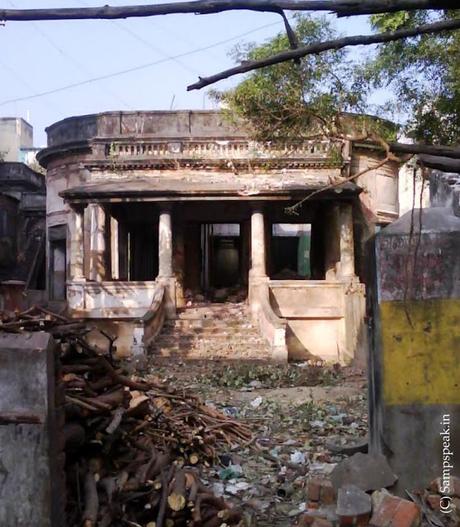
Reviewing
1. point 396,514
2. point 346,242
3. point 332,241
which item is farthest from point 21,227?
point 396,514

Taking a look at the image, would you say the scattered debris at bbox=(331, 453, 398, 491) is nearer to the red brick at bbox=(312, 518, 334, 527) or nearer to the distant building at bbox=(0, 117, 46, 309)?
the red brick at bbox=(312, 518, 334, 527)

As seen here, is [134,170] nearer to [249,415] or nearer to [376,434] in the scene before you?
[249,415]

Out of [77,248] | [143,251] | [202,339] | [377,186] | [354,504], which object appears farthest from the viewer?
[143,251]

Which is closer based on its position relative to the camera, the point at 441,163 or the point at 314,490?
the point at 441,163

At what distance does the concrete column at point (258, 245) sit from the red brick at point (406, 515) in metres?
13.1

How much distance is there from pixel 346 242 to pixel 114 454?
13.8 m

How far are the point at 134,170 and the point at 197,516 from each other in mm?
14959

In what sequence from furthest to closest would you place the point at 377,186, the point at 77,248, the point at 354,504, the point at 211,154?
the point at 377,186 < the point at 77,248 < the point at 211,154 < the point at 354,504

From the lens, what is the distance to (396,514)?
12.8ft

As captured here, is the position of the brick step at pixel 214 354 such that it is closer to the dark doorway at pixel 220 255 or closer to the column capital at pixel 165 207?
the column capital at pixel 165 207

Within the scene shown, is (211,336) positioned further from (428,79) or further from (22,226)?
(22,226)

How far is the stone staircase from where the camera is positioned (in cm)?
1489

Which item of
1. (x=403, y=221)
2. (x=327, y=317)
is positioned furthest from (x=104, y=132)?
(x=403, y=221)

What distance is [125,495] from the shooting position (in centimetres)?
425
